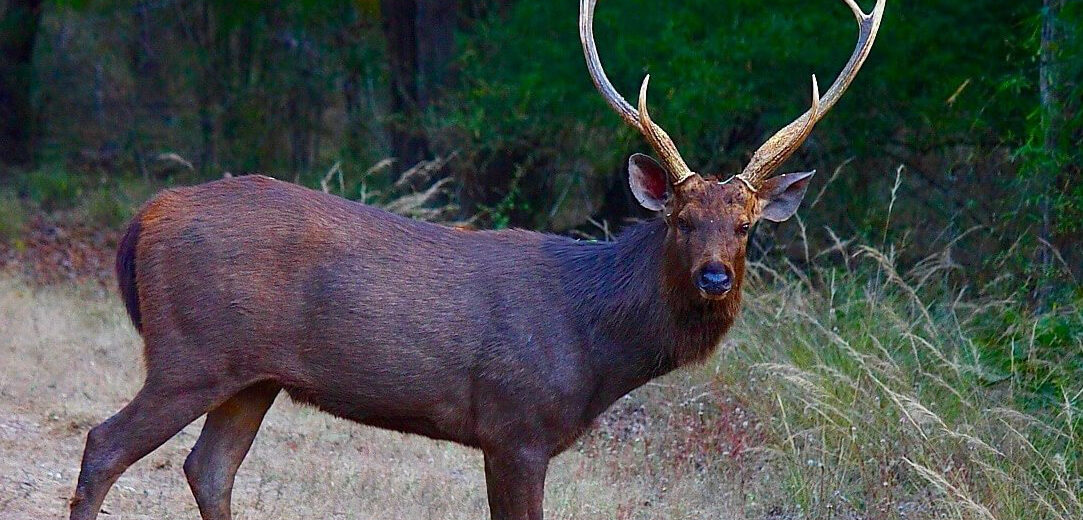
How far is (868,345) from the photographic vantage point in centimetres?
868

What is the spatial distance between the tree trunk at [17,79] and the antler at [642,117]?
14.3m

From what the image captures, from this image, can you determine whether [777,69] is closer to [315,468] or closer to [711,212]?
[315,468]

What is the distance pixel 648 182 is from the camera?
6266 millimetres

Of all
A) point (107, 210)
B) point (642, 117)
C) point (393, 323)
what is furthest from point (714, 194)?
point (107, 210)

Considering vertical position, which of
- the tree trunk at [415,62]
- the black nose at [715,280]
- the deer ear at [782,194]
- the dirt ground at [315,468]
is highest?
the deer ear at [782,194]

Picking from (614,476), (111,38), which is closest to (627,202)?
(614,476)

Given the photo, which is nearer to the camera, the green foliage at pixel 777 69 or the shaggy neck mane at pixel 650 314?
the shaggy neck mane at pixel 650 314

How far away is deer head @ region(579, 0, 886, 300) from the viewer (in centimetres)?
583

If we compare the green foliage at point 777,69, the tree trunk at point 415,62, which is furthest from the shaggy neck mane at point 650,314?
the tree trunk at point 415,62

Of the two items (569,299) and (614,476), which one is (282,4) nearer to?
(614,476)

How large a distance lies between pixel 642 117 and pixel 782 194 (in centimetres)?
71

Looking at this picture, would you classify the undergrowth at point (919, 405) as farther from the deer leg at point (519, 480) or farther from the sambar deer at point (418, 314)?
the deer leg at point (519, 480)

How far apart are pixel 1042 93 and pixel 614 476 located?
3865mm

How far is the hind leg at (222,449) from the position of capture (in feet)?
21.2
